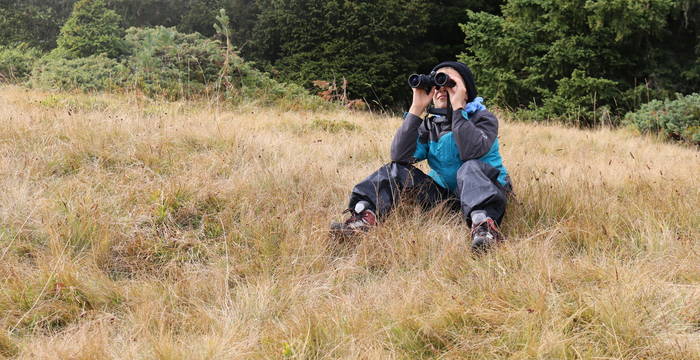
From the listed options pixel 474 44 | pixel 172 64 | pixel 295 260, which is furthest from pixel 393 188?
pixel 474 44

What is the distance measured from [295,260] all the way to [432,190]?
3.65 feet

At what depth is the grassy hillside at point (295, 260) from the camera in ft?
7.31

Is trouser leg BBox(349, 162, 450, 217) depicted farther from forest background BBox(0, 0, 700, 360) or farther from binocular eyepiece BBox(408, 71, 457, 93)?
binocular eyepiece BBox(408, 71, 457, 93)

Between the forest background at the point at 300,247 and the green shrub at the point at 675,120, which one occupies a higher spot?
the forest background at the point at 300,247

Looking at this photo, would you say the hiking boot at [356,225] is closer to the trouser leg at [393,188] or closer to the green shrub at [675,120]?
the trouser leg at [393,188]

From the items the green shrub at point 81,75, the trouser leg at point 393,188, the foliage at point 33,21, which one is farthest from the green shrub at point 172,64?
the foliage at point 33,21

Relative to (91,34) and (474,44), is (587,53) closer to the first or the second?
(474,44)

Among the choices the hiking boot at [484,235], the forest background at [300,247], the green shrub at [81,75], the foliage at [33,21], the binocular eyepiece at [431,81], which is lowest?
the forest background at [300,247]

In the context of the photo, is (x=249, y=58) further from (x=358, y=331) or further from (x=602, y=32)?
(x=358, y=331)

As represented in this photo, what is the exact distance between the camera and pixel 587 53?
11359 millimetres

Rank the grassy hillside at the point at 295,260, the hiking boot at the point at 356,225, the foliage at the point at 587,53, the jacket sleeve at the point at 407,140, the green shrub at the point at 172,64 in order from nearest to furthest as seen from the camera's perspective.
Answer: the grassy hillside at the point at 295,260
the hiking boot at the point at 356,225
the jacket sleeve at the point at 407,140
the green shrub at the point at 172,64
the foliage at the point at 587,53

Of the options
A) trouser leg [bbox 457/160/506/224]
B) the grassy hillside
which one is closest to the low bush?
the grassy hillside

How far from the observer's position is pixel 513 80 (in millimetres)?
12430

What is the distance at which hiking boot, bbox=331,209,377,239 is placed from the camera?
3.24m
